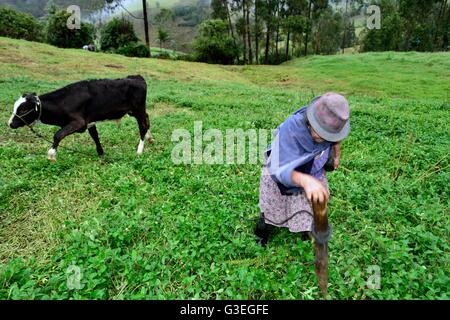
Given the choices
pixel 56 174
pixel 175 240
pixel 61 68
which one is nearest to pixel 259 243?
pixel 175 240

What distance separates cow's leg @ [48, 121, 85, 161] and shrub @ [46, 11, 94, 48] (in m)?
48.3

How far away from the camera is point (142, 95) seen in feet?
29.5

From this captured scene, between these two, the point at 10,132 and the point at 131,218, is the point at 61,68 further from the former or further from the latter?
the point at 131,218

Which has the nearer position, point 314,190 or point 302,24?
point 314,190

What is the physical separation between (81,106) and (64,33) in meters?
48.8

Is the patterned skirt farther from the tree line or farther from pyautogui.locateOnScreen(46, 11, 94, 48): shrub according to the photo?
pyautogui.locateOnScreen(46, 11, 94, 48): shrub

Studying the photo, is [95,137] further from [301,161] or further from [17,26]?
[17,26]

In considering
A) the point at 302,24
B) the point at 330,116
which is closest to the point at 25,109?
the point at 330,116

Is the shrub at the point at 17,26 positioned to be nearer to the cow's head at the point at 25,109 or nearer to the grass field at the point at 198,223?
the grass field at the point at 198,223

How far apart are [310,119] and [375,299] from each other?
6.81ft

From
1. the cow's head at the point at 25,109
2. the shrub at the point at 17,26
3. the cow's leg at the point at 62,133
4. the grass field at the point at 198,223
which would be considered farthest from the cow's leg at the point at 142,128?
the shrub at the point at 17,26

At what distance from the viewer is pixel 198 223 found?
17.3 ft

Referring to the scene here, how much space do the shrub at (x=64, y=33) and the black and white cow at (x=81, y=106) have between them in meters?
47.6
